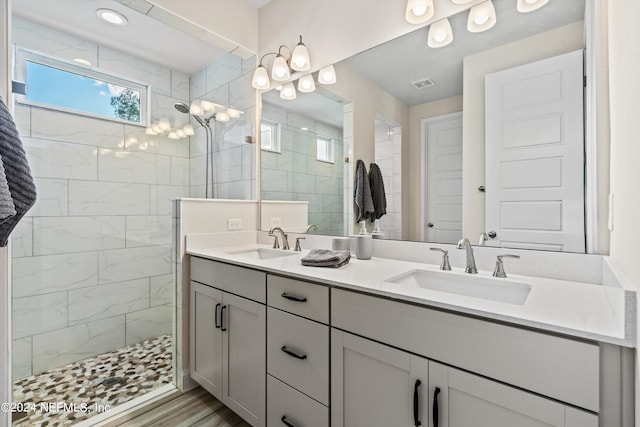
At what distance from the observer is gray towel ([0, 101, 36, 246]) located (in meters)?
0.81

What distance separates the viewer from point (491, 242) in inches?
51.5

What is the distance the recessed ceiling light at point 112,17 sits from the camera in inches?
81.1

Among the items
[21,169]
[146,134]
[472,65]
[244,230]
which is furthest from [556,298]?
[146,134]

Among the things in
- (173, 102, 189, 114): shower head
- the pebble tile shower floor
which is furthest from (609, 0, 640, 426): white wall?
(173, 102, 189, 114): shower head

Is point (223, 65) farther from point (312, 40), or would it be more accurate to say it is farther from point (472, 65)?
point (472, 65)

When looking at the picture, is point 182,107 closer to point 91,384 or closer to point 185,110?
point 185,110

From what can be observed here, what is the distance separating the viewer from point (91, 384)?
1.97 meters

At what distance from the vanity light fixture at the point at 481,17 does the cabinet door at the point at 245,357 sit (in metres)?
1.59

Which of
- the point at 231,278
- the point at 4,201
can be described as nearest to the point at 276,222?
the point at 231,278

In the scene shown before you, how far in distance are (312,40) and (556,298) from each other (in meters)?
1.93

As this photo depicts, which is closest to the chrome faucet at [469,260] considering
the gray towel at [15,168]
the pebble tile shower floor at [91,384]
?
the gray towel at [15,168]

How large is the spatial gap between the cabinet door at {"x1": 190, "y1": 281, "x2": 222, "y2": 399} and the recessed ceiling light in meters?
1.93

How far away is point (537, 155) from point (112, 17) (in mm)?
2741

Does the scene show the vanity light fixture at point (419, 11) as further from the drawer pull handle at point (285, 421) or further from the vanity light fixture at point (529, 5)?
the drawer pull handle at point (285, 421)
